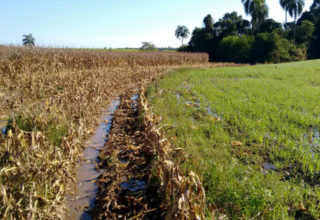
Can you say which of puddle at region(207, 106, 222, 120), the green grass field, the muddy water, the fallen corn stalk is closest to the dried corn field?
the muddy water

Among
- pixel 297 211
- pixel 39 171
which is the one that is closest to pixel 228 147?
pixel 297 211

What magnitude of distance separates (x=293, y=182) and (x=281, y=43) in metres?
42.2

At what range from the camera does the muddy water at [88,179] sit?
10.8 ft

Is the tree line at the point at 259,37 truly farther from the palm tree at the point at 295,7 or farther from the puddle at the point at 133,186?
the puddle at the point at 133,186

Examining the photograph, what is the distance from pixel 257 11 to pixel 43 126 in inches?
2277

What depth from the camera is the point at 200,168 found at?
3.53 m

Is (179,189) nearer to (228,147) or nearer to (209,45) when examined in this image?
(228,147)

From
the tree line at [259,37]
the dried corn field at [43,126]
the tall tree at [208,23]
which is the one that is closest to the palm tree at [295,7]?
the tree line at [259,37]

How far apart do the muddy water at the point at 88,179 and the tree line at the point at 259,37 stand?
38.2 meters

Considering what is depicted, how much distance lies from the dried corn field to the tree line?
2930cm

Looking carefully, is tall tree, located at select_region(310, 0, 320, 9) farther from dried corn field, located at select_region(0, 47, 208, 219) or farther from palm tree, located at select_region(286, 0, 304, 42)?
dried corn field, located at select_region(0, 47, 208, 219)

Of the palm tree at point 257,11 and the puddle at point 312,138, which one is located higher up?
the palm tree at point 257,11

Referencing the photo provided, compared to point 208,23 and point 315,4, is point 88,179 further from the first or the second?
point 315,4

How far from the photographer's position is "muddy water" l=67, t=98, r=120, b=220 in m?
3.29
